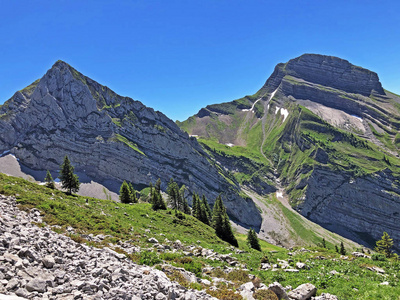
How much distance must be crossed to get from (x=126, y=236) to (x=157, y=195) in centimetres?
4451

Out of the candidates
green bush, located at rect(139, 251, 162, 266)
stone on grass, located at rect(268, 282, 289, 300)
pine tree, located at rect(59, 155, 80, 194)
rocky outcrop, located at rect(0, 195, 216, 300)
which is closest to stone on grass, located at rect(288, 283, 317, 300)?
stone on grass, located at rect(268, 282, 289, 300)

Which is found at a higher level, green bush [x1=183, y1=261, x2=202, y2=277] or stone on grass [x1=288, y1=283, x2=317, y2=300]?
A: stone on grass [x1=288, y1=283, x2=317, y2=300]

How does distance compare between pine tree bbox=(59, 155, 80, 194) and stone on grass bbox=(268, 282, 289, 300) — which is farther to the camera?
pine tree bbox=(59, 155, 80, 194)

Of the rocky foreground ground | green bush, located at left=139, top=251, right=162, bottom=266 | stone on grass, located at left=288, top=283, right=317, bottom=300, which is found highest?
the rocky foreground ground

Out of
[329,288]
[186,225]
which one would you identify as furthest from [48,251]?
[186,225]

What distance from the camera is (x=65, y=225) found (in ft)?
73.9

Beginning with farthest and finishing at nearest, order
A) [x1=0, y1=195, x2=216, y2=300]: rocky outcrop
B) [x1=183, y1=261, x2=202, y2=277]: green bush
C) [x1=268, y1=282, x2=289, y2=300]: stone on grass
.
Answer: [x1=183, y1=261, x2=202, y2=277]: green bush < [x1=268, y1=282, x2=289, y2=300]: stone on grass < [x1=0, y1=195, x2=216, y2=300]: rocky outcrop

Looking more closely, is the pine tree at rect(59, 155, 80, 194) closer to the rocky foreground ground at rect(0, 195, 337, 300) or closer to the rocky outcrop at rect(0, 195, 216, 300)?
the rocky foreground ground at rect(0, 195, 337, 300)

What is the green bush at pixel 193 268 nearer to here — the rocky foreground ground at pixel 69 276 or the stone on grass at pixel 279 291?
the rocky foreground ground at pixel 69 276

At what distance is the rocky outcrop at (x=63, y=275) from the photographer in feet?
29.8

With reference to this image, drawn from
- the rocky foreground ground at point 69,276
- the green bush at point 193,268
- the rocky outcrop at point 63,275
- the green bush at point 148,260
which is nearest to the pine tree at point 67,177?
the rocky foreground ground at point 69,276

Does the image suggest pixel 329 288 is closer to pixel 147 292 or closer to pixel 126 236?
pixel 147 292

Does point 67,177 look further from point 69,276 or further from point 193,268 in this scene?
point 69,276

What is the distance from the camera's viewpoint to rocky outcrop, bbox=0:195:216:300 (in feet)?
29.8
